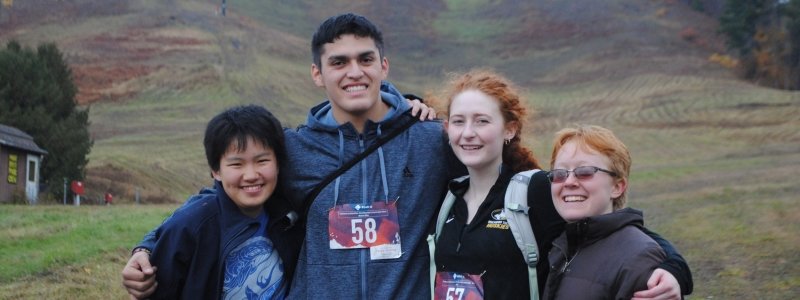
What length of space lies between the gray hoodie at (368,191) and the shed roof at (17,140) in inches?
817

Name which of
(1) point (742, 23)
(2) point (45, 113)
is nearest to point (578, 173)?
(2) point (45, 113)

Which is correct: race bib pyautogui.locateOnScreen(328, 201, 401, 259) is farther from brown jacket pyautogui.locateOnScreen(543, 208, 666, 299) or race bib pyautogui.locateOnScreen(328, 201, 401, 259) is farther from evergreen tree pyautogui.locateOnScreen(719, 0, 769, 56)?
evergreen tree pyautogui.locateOnScreen(719, 0, 769, 56)

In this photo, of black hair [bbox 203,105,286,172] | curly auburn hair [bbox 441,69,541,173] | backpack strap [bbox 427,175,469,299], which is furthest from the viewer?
black hair [bbox 203,105,286,172]

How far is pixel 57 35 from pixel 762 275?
5057 cm

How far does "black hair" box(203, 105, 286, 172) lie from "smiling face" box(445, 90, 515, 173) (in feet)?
2.72

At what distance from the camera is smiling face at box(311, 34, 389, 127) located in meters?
4.20

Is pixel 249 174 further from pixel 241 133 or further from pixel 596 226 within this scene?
pixel 596 226

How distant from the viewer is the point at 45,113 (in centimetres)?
2786

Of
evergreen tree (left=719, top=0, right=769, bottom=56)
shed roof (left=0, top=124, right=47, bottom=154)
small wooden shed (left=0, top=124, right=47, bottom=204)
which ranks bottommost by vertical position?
small wooden shed (left=0, top=124, right=47, bottom=204)

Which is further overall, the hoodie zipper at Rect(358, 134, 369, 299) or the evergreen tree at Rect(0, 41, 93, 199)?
the evergreen tree at Rect(0, 41, 93, 199)

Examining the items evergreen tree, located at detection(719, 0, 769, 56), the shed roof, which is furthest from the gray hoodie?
evergreen tree, located at detection(719, 0, 769, 56)

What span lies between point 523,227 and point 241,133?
4.60 feet

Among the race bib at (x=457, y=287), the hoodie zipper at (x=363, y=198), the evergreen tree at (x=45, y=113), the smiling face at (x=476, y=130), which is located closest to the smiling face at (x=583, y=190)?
the smiling face at (x=476, y=130)

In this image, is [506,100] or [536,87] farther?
[536,87]
